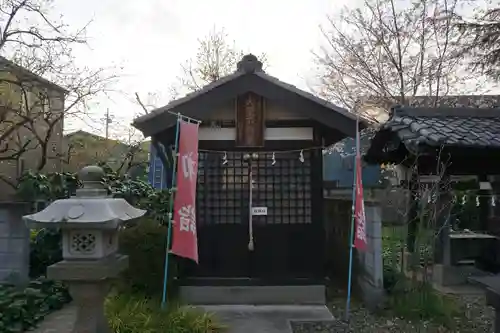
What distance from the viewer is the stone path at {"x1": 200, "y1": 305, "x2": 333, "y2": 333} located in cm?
679

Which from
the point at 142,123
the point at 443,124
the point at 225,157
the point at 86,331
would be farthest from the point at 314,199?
the point at 86,331

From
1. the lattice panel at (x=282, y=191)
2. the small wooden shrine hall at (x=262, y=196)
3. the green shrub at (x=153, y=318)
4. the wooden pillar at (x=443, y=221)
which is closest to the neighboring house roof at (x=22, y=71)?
the small wooden shrine hall at (x=262, y=196)

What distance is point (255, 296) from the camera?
8234 millimetres

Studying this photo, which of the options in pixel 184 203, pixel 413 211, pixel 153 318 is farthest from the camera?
pixel 413 211

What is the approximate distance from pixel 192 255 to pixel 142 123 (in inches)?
94.6

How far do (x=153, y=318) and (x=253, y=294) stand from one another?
254 cm

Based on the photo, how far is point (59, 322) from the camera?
693 cm

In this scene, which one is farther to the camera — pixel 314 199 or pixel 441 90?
pixel 441 90

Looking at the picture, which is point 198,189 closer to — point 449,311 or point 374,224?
point 374,224

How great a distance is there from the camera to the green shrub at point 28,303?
254 inches

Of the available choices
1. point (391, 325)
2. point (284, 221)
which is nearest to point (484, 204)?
point (391, 325)

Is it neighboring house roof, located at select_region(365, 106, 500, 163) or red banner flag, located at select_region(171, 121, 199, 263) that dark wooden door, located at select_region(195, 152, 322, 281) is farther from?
neighboring house roof, located at select_region(365, 106, 500, 163)

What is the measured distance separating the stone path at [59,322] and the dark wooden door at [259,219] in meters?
2.27

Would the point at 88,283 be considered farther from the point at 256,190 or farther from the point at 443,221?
the point at 443,221
